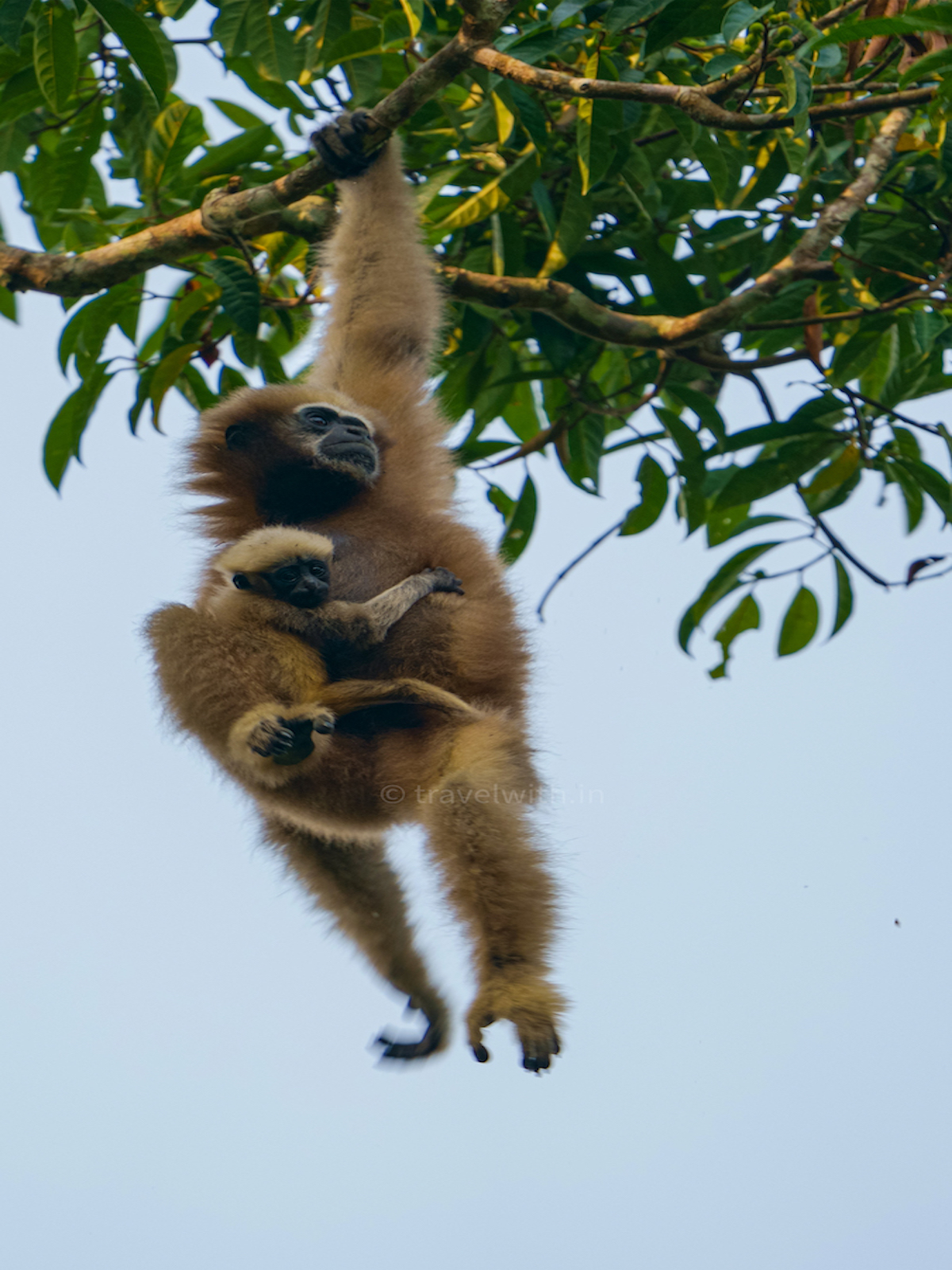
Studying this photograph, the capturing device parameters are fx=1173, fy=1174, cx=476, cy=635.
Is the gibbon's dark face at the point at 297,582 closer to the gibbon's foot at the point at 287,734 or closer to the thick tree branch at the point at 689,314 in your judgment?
the gibbon's foot at the point at 287,734

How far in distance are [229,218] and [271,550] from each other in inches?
59.7

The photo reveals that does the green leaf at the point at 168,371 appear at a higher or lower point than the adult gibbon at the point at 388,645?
higher

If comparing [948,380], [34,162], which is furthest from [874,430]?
[34,162]

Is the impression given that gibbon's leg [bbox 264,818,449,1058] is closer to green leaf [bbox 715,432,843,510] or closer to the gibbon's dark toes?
the gibbon's dark toes

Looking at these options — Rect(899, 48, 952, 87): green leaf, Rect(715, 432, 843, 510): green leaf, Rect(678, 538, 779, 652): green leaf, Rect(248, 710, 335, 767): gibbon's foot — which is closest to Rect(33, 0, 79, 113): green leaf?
Rect(248, 710, 335, 767): gibbon's foot

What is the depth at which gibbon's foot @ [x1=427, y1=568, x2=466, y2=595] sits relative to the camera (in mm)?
4145

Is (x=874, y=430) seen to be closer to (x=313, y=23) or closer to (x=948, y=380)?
(x=948, y=380)

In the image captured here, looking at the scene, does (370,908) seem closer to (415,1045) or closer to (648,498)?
(415,1045)

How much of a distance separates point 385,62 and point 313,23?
421 millimetres

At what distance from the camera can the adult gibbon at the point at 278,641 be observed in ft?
12.3

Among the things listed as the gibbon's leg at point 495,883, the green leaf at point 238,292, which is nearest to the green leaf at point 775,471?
the gibbon's leg at point 495,883

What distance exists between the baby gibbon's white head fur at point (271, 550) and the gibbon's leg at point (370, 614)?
183 mm

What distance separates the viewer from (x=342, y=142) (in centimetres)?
454

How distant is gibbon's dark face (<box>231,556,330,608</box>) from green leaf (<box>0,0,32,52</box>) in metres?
1.75
